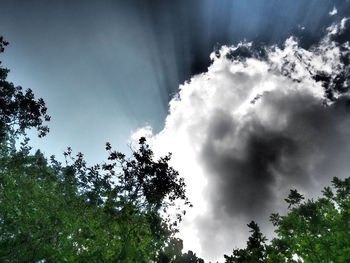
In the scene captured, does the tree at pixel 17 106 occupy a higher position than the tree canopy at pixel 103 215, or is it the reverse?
the tree at pixel 17 106

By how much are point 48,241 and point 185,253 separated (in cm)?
4467

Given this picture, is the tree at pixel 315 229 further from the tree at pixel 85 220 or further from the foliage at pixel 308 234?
the tree at pixel 85 220

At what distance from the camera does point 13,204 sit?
37.2 feet

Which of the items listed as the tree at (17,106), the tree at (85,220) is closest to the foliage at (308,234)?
→ the tree at (85,220)

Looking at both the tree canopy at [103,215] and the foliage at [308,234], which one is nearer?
the tree canopy at [103,215]

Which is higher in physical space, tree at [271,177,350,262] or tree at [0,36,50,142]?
tree at [0,36,50,142]

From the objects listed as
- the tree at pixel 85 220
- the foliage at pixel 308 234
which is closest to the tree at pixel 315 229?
the foliage at pixel 308 234

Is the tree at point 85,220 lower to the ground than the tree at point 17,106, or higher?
lower

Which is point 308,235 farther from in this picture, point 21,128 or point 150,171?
point 21,128

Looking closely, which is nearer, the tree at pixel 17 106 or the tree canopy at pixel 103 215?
the tree canopy at pixel 103 215

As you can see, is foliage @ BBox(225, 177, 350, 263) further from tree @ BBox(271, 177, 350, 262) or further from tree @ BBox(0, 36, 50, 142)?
tree @ BBox(0, 36, 50, 142)

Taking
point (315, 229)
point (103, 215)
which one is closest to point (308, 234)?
point (315, 229)

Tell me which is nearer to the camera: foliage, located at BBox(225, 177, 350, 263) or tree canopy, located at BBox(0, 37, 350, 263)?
tree canopy, located at BBox(0, 37, 350, 263)

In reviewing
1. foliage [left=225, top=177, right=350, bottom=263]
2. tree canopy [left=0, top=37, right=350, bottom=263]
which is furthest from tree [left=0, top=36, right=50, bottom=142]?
foliage [left=225, top=177, right=350, bottom=263]
